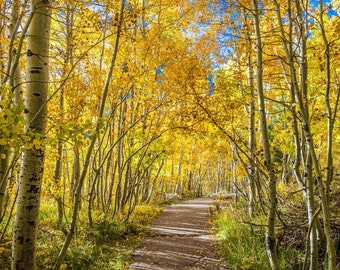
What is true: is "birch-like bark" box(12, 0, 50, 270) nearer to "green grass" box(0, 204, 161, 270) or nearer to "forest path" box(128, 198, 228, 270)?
"green grass" box(0, 204, 161, 270)

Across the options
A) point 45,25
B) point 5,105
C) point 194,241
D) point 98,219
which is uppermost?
point 45,25

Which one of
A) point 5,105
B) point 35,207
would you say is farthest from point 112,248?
point 5,105

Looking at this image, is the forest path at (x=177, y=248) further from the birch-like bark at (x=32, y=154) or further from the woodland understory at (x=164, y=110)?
the birch-like bark at (x=32, y=154)

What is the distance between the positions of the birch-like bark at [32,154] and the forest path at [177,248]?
2724 mm

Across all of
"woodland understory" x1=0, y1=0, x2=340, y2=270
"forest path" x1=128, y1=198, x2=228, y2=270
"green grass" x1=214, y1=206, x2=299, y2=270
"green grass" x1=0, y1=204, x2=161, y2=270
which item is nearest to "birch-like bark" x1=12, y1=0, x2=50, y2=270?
"woodland understory" x1=0, y1=0, x2=340, y2=270

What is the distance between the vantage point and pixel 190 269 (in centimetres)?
521

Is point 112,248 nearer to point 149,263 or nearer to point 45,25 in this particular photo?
point 149,263

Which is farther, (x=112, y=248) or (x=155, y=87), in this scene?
(x=155, y=87)

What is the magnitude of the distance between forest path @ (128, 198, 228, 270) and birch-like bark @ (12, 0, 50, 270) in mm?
2724

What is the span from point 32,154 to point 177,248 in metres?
4.61

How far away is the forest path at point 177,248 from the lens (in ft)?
17.7

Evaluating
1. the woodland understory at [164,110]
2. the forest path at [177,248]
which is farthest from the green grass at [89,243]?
the forest path at [177,248]

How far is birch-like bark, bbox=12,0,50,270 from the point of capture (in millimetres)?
2902

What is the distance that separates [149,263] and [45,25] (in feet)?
14.8
